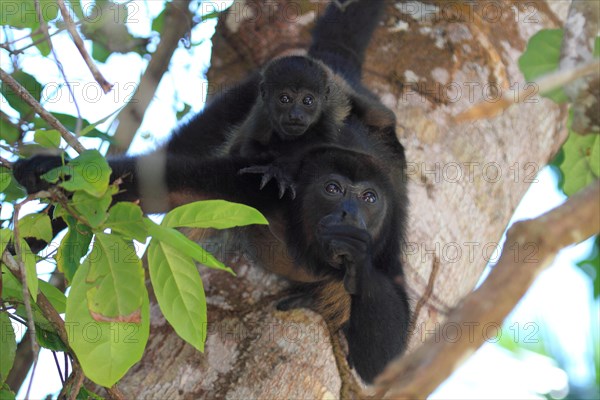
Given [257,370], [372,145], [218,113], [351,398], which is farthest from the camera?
[218,113]

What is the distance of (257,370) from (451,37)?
74.9 inches

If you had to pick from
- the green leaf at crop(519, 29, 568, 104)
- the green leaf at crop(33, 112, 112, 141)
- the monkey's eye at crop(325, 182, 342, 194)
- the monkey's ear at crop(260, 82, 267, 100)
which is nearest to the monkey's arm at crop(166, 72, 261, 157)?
the monkey's ear at crop(260, 82, 267, 100)

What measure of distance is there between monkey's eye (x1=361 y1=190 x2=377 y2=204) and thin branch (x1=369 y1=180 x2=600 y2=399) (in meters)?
2.09

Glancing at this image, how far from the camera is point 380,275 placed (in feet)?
10.5

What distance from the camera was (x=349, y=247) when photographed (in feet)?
9.26

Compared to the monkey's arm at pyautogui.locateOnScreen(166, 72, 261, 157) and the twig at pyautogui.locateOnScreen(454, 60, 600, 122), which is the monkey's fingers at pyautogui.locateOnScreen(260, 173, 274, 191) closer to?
the monkey's arm at pyautogui.locateOnScreen(166, 72, 261, 157)

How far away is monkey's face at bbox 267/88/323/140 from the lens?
3.56 metres

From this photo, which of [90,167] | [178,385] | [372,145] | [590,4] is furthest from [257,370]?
[590,4]

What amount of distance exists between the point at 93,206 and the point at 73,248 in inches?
8.9

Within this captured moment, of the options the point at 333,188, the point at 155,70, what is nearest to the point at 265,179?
the point at 333,188

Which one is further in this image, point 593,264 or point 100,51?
point 593,264

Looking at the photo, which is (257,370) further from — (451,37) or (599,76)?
(451,37)

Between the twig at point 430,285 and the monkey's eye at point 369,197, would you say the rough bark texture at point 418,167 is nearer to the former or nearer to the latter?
the monkey's eye at point 369,197

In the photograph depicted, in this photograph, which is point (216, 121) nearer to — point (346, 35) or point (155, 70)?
point (155, 70)
